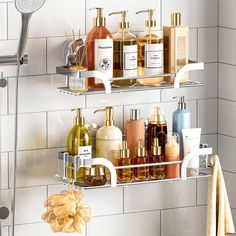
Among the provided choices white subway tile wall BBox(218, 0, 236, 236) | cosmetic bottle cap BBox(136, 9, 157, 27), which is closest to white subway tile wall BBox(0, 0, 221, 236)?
white subway tile wall BBox(218, 0, 236, 236)

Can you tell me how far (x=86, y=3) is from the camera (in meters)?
2.69

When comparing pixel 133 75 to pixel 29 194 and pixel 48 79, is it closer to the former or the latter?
pixel 48 79

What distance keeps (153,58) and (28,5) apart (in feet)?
1.57

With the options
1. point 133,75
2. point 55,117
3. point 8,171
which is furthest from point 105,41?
point 8,171

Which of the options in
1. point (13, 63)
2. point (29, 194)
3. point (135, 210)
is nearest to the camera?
point (13, 63)

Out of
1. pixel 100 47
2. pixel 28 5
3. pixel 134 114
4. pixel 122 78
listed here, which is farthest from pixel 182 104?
pixel 28 5

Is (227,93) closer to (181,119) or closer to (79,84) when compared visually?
(181,119)

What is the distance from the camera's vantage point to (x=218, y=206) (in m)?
2.83

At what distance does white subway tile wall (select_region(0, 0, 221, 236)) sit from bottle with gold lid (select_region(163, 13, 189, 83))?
142mm

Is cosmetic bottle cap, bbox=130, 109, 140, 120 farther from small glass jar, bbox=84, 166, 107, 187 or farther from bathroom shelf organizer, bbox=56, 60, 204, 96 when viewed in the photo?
small glass jar, bbox=84, 166, 107, 187

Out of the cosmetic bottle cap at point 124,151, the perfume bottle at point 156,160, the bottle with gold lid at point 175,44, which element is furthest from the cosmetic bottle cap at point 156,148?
the bottle with gold lid at point 175,44

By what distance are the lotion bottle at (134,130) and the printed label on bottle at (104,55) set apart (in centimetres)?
20

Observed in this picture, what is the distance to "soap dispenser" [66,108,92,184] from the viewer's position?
8.50 feet

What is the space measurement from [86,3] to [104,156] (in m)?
0.50
